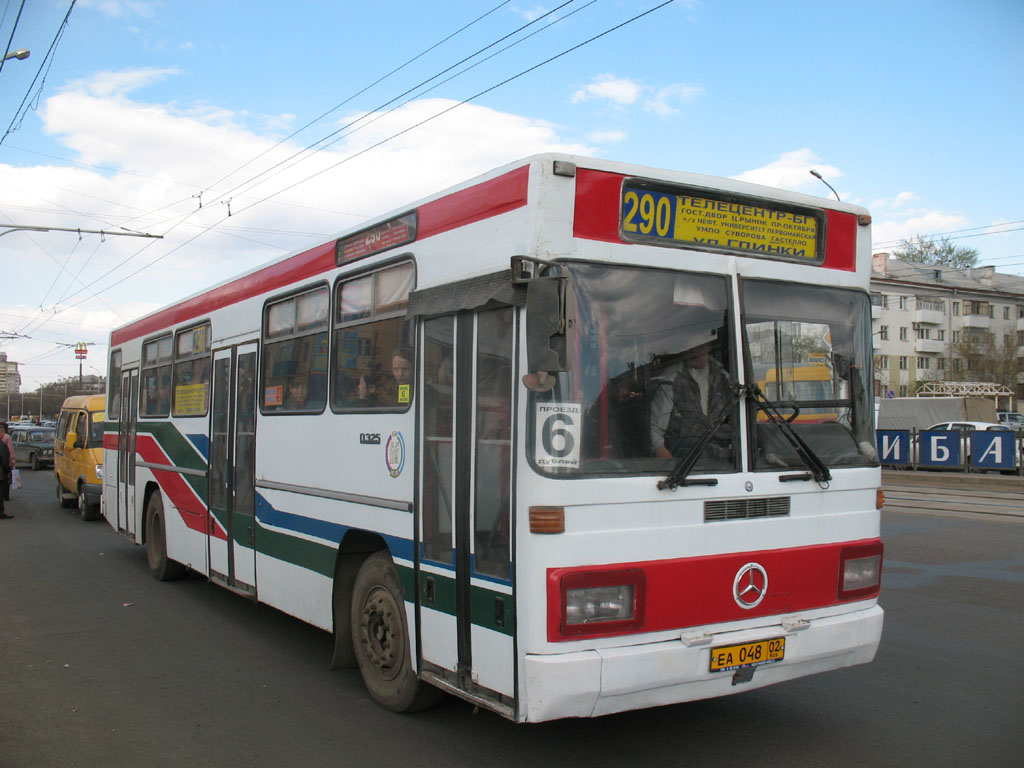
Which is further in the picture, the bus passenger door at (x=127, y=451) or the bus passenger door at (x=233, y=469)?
the bus passenger door at (x=127, y=451)

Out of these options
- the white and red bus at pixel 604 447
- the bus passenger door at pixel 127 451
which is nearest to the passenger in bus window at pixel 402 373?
the white and red bus at pixel 604 447

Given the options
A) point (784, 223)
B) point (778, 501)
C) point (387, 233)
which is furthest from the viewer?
point (387, 233)

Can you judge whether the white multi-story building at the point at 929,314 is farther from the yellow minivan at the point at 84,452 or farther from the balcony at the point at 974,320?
the yellow minivan at the point at 84,452

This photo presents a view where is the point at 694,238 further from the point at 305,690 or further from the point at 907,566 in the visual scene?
the point at 907,566

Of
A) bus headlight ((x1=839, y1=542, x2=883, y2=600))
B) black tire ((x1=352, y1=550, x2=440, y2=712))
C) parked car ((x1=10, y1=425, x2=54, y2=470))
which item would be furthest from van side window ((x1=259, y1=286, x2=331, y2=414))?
parked car ((x1=10, y1=425, x2=54, y2=470))

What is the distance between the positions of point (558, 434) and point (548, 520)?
395 millimetres

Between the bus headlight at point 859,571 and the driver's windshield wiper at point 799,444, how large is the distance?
0.47 m

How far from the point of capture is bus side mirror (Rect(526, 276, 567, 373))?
3916 mm

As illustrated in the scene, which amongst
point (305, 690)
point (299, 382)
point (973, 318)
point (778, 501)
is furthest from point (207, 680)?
point (973, 318)

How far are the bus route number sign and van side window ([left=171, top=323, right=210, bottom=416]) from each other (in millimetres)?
5644

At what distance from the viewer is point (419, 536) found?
5.12 metres

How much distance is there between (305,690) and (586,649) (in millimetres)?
2799

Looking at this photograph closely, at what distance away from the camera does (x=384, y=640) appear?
565 cm

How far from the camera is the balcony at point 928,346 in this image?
75062mm
